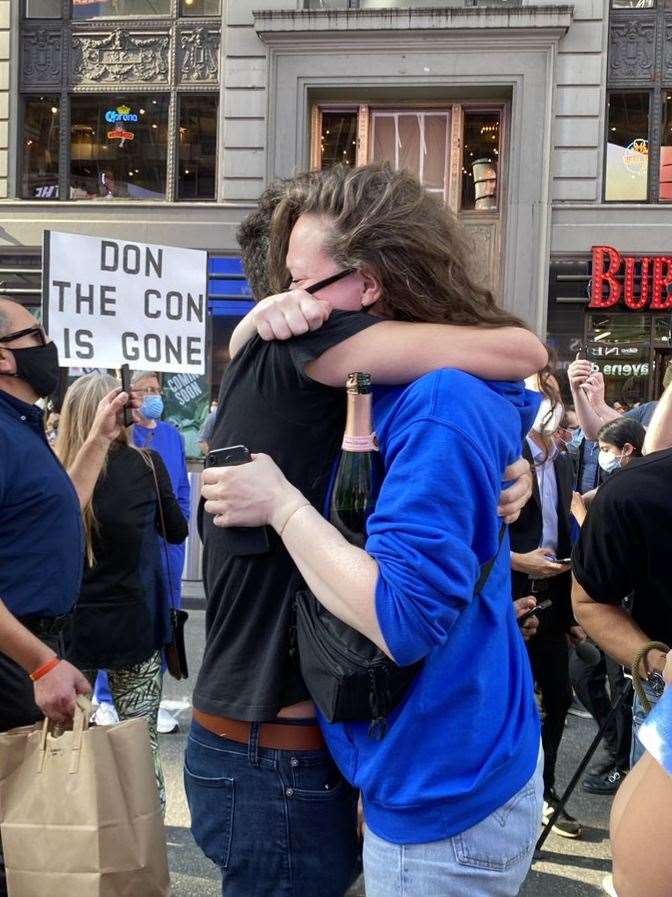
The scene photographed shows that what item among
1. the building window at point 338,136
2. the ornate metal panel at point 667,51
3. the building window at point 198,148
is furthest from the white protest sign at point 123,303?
the ornate metal panel at point 667,51

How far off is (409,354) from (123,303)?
4353 mm

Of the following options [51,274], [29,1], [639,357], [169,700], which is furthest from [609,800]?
[29,1]

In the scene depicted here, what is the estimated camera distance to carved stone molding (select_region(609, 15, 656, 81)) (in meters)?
13.7

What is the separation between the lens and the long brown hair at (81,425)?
4145 millimetres

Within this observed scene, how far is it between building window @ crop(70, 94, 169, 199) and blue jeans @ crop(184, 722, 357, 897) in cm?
1449

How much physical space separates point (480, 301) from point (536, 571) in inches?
108

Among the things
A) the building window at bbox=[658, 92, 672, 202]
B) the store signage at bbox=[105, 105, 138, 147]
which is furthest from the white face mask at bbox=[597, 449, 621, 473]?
the store signage at bbox=[105, 105, 138, 147]

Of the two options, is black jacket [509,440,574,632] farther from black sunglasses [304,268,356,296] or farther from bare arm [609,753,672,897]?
bare arm [609,753,672,897]

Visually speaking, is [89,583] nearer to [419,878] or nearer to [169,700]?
[169,700]

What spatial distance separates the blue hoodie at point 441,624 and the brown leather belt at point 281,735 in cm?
4

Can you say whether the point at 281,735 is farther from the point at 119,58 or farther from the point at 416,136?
the point at 119,58

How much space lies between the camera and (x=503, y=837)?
1465 mm

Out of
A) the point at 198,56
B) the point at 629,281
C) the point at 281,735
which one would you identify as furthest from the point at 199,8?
the point at 281,735

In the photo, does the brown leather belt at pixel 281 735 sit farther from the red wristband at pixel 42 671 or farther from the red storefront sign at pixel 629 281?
the red storefront sign at pixel 629 281
